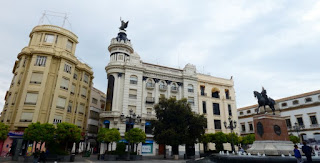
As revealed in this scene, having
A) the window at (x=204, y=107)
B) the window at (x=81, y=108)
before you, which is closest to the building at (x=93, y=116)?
the window at (x=81, y=108)

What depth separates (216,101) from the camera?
40.4 m

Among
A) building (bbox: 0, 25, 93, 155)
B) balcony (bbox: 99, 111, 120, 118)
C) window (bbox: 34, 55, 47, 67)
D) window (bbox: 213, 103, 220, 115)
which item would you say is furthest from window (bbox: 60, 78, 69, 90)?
window (bbox: 213, 103, 220, 115)

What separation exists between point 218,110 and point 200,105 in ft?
15.3

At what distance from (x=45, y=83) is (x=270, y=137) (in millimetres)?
30694

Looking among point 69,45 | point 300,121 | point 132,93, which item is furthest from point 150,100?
point 300,121

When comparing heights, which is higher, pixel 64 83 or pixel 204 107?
pixel 64 83

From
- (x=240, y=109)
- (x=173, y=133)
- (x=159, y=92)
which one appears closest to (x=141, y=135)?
(x=173, y=133)

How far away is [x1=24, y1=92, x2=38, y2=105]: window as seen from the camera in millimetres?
26936

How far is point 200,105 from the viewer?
38.6 meters

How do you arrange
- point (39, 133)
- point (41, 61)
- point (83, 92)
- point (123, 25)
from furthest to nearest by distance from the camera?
point (123, 25) < point (83, 92) < point (41, 61) < point (39, 133)

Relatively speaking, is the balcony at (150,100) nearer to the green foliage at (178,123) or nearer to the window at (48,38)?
the green foliage at (178,123)

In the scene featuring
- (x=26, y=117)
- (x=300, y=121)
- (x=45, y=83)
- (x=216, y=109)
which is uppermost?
(x=45, y=83)

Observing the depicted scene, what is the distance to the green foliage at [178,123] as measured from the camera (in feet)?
79.6

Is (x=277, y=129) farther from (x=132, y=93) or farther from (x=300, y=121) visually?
(x=300, y=121)
